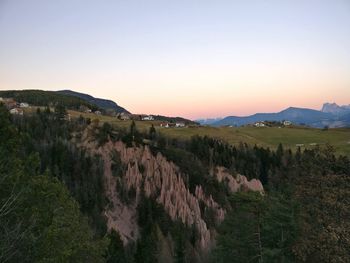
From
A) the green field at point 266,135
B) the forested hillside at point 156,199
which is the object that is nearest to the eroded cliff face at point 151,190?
the forested hillside at point 156,199

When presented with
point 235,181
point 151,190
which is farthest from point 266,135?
point 151,190

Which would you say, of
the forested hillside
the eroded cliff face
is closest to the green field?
the forested hillside

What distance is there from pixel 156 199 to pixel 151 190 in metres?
3.42

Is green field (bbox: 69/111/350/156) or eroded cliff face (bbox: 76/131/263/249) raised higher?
green field (bbox: 69/111/350/156)

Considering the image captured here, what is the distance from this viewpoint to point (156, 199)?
90562 mm

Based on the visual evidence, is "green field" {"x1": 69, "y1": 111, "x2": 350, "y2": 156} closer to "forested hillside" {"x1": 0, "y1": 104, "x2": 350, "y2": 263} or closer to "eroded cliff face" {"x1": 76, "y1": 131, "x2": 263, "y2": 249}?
"forested hillside" {"x1": 0, "y1": 104, "x2": 350, "y2": 263}

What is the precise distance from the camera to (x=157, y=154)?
103 m

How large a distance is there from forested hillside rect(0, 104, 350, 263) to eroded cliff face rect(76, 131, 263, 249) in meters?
0.24

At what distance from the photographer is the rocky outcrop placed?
107 metres

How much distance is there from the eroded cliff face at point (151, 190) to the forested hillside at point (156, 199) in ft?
0.79

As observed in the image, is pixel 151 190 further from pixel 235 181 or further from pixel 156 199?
pixel 235 181

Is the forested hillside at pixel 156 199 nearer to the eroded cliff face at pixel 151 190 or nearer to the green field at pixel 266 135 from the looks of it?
the eroded cliff face at pixel 151 190

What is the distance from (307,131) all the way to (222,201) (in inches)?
4350

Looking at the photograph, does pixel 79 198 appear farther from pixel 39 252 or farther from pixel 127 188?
pixel 39 252
